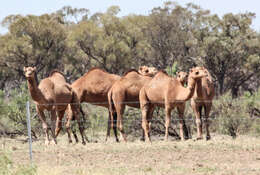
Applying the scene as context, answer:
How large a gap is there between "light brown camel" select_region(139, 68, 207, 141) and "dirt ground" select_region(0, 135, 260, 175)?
1.51 m

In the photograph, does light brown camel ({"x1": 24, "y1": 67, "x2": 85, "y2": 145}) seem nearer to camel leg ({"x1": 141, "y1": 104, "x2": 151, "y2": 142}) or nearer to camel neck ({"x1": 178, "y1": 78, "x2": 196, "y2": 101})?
camel leg ({"x1": 141, "y1": 104, "x2": 151, "y2": 142})

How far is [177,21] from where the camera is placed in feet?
180

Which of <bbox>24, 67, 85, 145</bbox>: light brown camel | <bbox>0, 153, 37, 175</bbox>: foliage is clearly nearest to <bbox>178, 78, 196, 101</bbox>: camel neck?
<bbox>24, 67, 85, 145</bbox>: light brown camel

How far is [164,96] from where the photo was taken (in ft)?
52.6

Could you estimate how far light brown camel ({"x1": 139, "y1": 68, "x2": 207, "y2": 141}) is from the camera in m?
15.4

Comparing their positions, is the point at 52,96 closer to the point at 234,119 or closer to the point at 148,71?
the point at 148,71

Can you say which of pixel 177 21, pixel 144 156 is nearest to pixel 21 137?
pixel 144 156

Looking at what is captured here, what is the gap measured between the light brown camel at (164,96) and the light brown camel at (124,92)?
17.0 inches

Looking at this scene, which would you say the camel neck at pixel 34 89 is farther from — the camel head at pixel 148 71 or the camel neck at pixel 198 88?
the camel head at pixel 148 71

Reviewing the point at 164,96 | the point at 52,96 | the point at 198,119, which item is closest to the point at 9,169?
the point at 52,96

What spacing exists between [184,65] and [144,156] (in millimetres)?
40188

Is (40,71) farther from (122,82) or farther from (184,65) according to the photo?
(122,82)

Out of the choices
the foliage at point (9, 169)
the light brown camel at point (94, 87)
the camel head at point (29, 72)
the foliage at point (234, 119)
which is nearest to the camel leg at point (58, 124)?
the light brown camel at point (94, 87)

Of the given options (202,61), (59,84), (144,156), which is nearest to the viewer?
(144,156)
